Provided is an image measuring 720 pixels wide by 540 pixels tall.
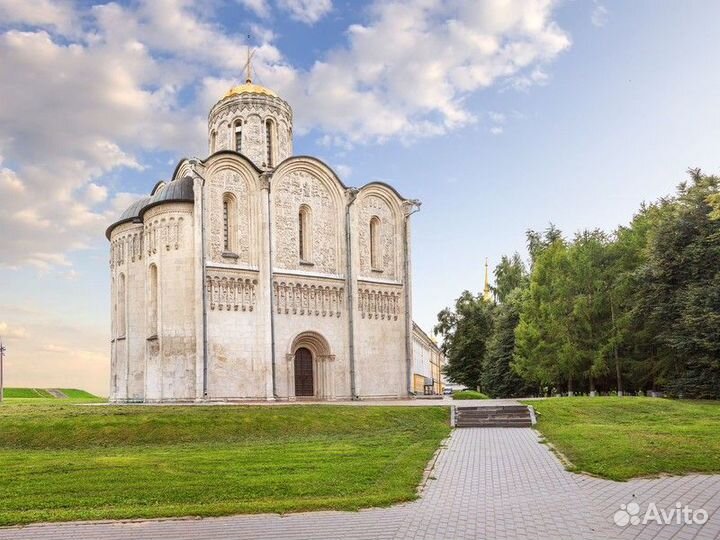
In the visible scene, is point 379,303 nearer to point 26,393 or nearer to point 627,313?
point 627,313

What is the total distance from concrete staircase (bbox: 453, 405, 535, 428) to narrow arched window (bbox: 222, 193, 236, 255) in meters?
13.8

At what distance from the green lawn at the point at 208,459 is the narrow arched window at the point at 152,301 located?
7.26m

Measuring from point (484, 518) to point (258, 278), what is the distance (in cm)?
2341

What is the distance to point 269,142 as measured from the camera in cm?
3784

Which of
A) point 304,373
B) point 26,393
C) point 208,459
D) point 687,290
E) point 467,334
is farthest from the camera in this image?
point 26,393

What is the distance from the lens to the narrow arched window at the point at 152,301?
30.6 meters

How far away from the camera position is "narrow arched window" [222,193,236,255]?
31375 mm

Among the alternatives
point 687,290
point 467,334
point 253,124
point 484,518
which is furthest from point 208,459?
point 467,334

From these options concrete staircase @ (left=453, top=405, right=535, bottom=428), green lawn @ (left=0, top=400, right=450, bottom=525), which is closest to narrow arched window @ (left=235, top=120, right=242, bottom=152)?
green lawn @ (left=0, top=400, right=450, bottom=525)

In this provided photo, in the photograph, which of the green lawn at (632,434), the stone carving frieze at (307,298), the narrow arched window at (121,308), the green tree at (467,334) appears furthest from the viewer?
the green tree at (467,334)

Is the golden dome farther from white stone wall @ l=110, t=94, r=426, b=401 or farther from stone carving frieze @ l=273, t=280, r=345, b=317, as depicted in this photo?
stone carving frieze @ l=273, t=280, r=345, b=317

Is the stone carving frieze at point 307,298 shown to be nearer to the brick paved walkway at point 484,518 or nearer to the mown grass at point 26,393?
the brick paved walkway at point 484,518

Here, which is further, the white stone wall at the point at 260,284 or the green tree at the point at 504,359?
the green tree at the point at 504,359

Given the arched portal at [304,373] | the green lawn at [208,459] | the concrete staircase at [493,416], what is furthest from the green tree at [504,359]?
the green lawn at [208,459]
